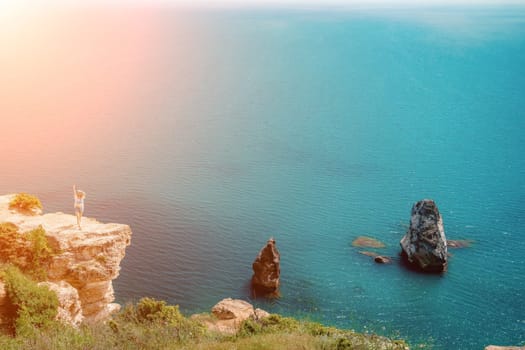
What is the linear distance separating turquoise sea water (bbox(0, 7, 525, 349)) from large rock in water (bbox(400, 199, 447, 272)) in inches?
75.9

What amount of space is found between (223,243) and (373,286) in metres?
22.8

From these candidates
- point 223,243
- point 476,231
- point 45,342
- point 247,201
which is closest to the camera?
point 45,342

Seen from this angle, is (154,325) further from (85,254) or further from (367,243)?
(367,243)

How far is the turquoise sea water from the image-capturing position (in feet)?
221

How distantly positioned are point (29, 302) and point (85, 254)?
28.4ft

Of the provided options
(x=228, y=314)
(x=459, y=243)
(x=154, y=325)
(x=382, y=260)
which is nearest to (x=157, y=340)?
(x=154, y=325)

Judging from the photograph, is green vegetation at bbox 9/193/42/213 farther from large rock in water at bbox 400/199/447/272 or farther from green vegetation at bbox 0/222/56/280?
large rock in water at bbox 400/199/447/272

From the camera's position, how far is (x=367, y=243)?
272 feet

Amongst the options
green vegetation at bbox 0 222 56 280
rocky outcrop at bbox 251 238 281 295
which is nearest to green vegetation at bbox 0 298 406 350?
green vegetation at bbox 0 222 56 280

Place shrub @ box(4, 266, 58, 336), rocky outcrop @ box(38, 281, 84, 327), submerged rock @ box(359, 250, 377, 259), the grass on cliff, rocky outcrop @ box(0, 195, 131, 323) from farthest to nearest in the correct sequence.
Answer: submerged rock @ box(359, 250, 377, 259) → rocky outcrop @ box(0, 195, 131, 323) → rocky outcrop @ box(38, 281, 84, 327) → shrub @ box(4, 266, 58, 336) → the grass on cliff

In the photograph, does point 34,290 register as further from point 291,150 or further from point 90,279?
point 291,150

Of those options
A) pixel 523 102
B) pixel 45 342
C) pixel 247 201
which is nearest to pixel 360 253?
pixel 247 201

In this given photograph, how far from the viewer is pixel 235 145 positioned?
130250 millimetres

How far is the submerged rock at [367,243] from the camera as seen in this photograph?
269 ft
